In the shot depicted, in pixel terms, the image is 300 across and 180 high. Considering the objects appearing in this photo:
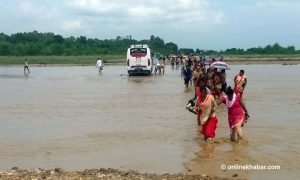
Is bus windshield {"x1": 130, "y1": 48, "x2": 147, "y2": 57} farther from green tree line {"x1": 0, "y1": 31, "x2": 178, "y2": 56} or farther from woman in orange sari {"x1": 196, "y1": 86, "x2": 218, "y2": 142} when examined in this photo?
green tree line {"x1": 0, "y1": 31, "x2": 178, "y2": 56}

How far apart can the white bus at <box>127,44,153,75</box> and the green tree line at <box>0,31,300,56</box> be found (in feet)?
177

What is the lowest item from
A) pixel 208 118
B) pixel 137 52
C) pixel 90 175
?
pixel 90 175

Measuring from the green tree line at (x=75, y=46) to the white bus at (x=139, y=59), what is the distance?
5404 cm

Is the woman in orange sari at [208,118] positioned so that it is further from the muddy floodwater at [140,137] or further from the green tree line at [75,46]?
the green tree line at [75,46]

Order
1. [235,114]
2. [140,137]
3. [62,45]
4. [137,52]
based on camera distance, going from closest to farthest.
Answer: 1. [235,114]
2. [140,137]
3. [137,52]
4. [62,45]

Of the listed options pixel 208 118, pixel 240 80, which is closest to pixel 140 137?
pixel 208 118

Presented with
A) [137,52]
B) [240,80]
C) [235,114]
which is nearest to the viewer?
[235,114]

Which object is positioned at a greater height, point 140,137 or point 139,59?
point 139,59

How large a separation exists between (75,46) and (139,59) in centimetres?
6894

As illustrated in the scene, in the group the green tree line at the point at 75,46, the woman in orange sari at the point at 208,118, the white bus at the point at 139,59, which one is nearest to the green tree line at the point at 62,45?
the green tree line at the point at 75,46

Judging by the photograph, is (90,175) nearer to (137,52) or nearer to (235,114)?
(235,114)

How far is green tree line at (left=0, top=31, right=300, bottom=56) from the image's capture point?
306 feet

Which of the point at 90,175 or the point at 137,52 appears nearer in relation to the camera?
the point at 90,175

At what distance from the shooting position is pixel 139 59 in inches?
1399
